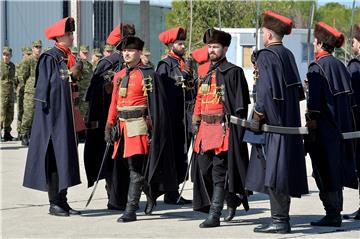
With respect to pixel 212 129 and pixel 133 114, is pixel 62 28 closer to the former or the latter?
pixel 133 114

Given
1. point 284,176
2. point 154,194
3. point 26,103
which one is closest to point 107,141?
point 154,194

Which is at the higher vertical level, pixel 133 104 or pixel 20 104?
pixel 133 104

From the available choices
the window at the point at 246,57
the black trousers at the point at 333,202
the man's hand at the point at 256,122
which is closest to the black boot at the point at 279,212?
the man's hand at the point at 256,122

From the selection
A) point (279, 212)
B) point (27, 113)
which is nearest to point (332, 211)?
point (279, 212)

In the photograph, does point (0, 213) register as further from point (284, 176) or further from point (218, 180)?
point (284, 176)

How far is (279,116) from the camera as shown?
9.57m

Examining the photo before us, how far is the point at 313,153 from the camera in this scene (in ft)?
33.7

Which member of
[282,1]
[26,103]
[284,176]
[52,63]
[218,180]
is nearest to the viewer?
[284,176]

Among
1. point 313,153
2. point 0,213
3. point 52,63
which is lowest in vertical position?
point 0,213

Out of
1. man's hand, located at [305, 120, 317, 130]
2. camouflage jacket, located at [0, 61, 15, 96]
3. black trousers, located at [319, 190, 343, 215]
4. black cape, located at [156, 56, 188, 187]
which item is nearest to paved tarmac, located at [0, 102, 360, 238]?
black trousers, located at [319, 190, 343, 215]

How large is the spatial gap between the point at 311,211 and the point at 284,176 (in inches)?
69.5

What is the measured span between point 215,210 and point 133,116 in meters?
1.30

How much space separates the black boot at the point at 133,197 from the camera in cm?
1045

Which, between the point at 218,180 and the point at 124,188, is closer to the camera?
the point at 218,180
